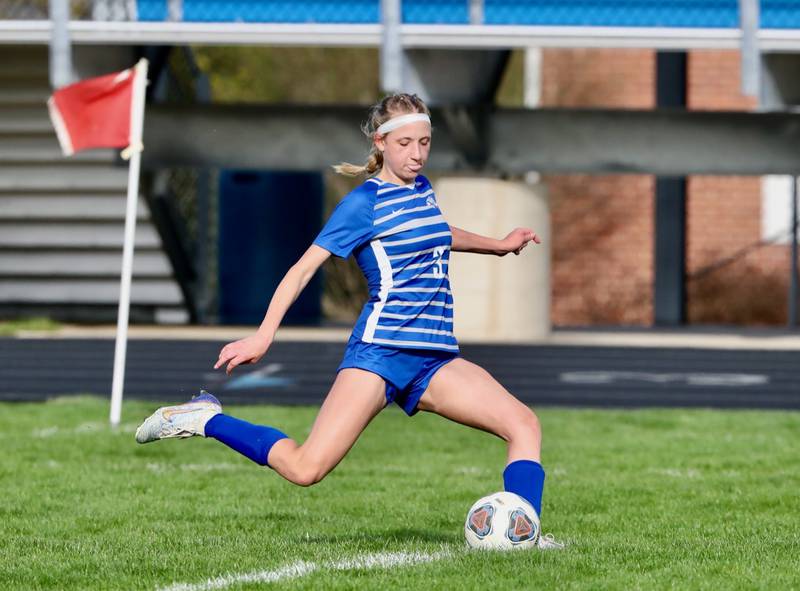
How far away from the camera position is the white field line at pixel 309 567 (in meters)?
5.00

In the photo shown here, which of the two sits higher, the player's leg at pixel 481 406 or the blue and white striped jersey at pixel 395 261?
the blue and white striped jersey at pixel 395 261

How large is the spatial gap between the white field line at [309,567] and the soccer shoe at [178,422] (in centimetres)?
64

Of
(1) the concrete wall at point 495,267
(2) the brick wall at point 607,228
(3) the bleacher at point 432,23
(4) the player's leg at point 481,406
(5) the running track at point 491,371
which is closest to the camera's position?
(4) the player's leg at point 481,406

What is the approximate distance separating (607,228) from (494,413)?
22352 mm

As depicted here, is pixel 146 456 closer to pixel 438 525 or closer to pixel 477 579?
pixel 438 525

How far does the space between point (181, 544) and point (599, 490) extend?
252 centimetres

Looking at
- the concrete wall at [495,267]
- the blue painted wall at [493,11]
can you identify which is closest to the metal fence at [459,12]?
the blue painted wall at [493,11]

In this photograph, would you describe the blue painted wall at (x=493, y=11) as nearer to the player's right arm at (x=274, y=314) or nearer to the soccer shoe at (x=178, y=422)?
the soccer shoe at (x=178, y=422)

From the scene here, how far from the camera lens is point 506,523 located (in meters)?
5.39

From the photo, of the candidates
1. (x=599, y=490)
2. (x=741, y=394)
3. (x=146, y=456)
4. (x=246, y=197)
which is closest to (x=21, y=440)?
(x=146, y=456)

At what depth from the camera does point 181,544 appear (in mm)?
5973

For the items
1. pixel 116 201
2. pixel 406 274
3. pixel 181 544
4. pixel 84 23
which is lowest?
pixel 181 544

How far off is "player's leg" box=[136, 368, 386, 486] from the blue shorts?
33mm

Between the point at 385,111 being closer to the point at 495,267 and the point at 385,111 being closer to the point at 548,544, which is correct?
the point at 548,544
